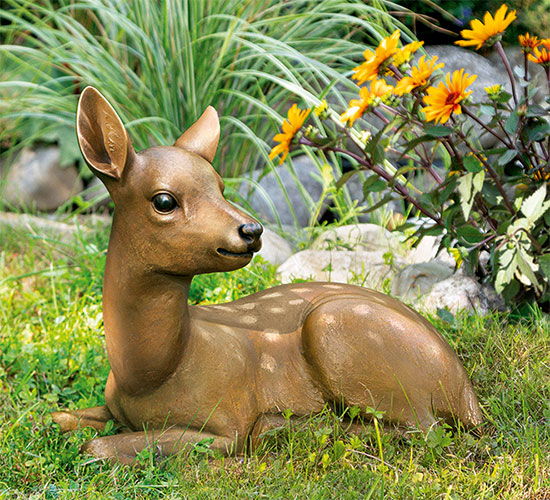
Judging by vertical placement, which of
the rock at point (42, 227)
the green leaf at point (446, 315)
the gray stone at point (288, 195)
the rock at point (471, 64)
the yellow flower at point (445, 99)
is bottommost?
the rock at point (42, 227)

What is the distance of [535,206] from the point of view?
111 inches

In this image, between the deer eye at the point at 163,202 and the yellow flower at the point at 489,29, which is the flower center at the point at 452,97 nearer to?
the yellow flower at the point at 489,29

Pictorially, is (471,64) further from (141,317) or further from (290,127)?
(141,317)

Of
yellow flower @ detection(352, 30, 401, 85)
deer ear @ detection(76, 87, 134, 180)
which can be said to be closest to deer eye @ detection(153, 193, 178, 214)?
deer ear @ detection(76, 87, 134, 180)

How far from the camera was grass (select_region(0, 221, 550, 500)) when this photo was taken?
2031mm

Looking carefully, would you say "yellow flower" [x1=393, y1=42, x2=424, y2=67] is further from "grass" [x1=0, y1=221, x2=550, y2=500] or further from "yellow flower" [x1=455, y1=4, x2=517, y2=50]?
"grass" [x1=0, y1=221, x2=550, y2=500]

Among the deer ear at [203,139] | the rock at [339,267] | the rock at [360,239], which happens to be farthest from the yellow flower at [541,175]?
the deer ear at [203,139]

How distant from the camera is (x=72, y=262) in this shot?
13.9ft

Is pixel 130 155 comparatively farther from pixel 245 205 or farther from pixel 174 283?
pixel 245 205

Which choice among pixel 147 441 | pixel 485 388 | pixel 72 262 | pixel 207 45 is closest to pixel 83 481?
pixel 147 441

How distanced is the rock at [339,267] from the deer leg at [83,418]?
1441 millimetres

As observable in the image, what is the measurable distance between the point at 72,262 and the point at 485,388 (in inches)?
106

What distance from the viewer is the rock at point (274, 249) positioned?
413 cm

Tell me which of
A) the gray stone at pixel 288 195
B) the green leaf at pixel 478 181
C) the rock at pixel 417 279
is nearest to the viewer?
the green leaf at pixel 478 181
